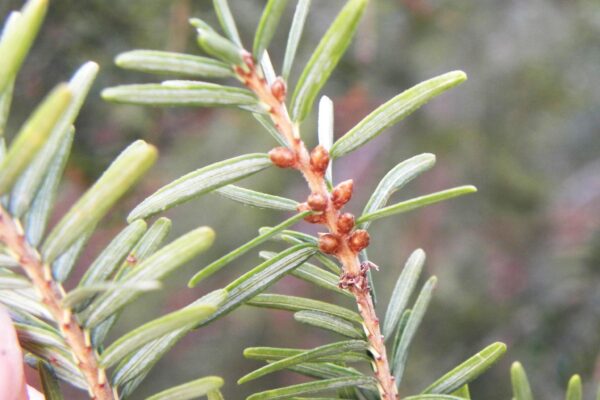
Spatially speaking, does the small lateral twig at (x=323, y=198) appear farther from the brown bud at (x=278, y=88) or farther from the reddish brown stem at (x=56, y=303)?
the reddish brown stem at (x=56, y=303)

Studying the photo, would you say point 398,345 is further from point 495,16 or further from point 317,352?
point 495,16

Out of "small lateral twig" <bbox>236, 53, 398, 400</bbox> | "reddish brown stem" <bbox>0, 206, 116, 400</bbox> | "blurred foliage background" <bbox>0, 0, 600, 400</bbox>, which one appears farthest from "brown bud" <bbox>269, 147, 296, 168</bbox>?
"blurred foliage background" <bbox>0, 0, 600, 400</bbox>

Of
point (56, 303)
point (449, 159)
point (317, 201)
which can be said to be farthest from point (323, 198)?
point (449, 159)

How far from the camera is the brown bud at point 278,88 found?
0.38 meters

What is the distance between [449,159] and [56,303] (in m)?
1.53

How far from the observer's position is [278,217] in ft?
5.79

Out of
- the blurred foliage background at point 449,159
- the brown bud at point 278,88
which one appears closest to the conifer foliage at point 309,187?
the brown bud at point 278,88

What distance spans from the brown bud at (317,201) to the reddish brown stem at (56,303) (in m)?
0.14

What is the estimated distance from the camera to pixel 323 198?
0.39 m

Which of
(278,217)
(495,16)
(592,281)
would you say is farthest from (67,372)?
(495,16)

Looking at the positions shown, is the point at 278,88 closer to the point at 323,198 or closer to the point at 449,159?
the point at 323,198

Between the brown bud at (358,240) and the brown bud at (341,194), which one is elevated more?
the brown bud at (341,194)

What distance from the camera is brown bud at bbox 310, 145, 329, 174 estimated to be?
0.39m

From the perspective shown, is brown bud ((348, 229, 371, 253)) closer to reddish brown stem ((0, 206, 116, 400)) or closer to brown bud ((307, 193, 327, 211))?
brown bud ((307, 193, 327, 211))
